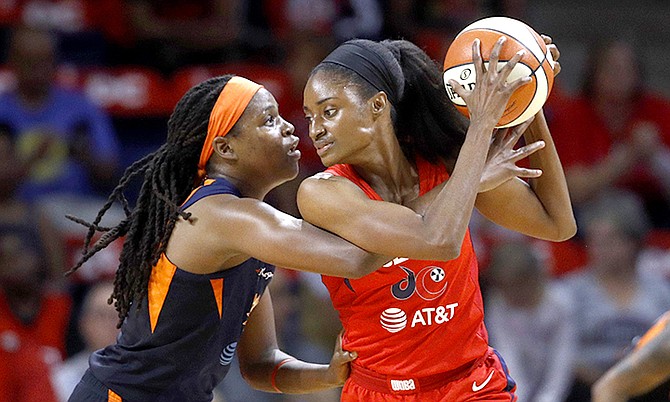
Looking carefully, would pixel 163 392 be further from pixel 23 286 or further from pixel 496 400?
pixel 23 286

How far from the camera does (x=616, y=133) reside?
8125mm

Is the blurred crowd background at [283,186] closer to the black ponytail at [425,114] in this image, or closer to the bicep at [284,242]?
the bicep at [284,242]

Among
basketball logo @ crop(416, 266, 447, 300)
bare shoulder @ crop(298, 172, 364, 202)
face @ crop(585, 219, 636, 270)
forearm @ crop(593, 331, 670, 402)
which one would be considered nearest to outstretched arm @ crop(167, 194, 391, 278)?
bare shoulder @ crop(298, 172, 364, 202)

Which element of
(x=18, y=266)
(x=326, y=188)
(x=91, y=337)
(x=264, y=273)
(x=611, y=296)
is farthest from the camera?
(x=611, y=296)

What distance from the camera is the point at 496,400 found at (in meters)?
3.92

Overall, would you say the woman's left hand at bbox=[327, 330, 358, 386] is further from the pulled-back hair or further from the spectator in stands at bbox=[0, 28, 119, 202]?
the spectator in stands at bbox=[0, 28, 119, 202]

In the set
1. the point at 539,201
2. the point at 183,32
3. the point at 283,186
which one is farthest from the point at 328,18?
the point at 539,201

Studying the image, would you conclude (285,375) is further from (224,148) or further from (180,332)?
(224,148)

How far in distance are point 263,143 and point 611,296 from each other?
3.82 meters

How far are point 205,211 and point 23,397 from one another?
307 cm

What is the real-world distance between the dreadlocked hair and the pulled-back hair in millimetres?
654

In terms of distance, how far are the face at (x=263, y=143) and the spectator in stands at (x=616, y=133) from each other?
13.6ft

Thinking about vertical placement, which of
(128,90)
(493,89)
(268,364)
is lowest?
(128,90)

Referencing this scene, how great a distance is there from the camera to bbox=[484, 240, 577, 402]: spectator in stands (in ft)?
23.5
